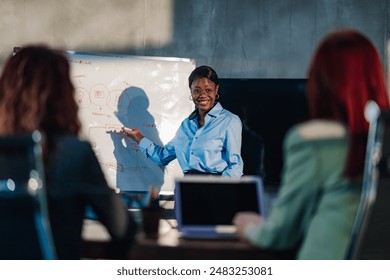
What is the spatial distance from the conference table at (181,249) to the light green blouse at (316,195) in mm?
105

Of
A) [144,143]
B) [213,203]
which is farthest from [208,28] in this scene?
[213,203]

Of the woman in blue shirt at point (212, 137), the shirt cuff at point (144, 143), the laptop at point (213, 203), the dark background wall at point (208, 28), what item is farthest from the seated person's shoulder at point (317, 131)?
the dark background wall at point (208, 28)

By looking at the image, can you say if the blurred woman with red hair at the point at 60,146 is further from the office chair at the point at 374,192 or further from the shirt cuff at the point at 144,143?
the shirt cuff at the point at 144,143

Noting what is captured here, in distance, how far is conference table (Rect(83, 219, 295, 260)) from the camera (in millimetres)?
1869

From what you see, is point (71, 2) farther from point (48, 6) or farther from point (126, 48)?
point (126, 48)

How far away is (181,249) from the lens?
190 cm

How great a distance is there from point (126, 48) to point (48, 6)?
2.06 feet

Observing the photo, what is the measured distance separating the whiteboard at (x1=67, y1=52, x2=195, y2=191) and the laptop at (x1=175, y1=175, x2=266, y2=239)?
2144mm

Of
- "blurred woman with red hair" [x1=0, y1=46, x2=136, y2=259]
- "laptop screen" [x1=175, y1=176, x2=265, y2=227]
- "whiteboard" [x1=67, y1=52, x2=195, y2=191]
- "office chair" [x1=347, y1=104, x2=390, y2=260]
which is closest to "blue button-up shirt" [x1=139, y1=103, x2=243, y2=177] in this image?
"whiteboard" [x1=67, y1=52, x2=195, y2=191]

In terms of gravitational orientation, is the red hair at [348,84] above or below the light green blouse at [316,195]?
above

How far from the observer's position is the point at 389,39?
436cm

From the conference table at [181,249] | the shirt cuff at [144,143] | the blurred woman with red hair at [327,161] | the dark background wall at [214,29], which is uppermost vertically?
the dark background wall at [214,29]

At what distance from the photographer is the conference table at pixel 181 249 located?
6.13ft
